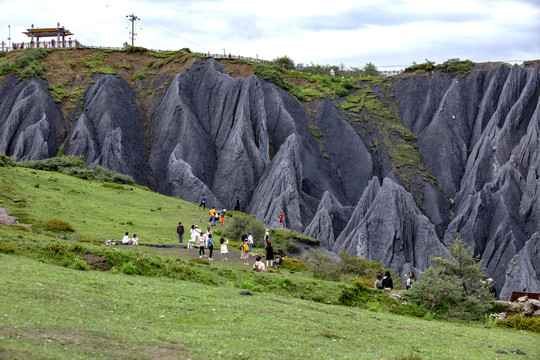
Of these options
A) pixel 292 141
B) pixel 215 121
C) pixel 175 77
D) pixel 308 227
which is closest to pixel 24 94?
pixel 175 77

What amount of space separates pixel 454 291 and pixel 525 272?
37787mm

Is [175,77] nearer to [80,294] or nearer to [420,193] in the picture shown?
[420,193]

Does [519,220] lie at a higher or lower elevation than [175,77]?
lower

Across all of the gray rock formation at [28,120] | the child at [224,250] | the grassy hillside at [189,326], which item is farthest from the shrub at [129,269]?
the gray rock formation at [28,120]

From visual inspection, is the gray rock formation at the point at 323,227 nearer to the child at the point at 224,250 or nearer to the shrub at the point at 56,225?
the child at the point at 224,250

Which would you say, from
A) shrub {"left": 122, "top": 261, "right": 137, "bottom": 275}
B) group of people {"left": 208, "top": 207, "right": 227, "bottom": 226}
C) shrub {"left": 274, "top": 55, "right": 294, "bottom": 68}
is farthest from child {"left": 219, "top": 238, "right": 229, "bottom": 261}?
shrub {"left": 274, "top": 55, "right": 294, "bottom": 68}

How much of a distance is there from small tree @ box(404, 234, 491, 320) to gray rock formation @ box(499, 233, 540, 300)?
32.9 metres

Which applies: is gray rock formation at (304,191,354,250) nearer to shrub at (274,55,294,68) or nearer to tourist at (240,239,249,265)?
tourist at (240,239,249,265)

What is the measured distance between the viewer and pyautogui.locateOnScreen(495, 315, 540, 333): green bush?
86.4ft

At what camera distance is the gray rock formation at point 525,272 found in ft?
202

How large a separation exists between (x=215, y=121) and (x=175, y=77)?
10.3 m

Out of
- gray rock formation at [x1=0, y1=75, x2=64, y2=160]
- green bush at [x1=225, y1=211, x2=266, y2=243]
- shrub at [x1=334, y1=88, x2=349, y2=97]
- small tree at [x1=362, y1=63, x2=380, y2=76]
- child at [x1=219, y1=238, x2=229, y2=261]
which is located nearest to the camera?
child at [x1=219, y1=238, x2=229, y2=261]

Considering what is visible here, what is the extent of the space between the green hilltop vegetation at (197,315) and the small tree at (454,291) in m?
0.58

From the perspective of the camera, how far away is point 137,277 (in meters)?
25.4
